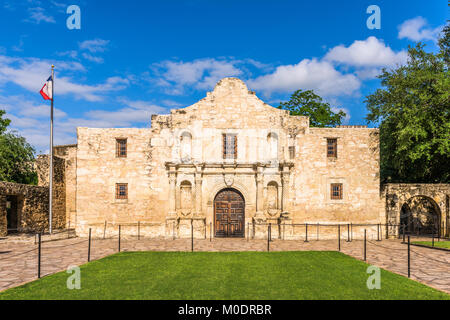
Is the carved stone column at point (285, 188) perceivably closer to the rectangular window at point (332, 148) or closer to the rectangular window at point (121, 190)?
the rectangular window at point (332, 148)

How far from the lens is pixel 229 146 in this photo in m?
19.6

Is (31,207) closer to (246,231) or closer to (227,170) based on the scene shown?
(227,170)

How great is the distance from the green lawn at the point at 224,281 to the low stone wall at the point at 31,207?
9748 mm

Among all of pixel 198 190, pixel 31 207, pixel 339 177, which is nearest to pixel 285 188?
pixel 339 177

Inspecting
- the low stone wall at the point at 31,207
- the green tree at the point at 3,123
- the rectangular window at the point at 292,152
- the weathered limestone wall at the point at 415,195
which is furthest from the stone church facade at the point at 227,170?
the green tree at the point at 3,123

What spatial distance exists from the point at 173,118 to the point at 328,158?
10265 millimetres

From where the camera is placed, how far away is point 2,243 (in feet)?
52.3

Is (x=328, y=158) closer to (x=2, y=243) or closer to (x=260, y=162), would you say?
(x=260, y=162)

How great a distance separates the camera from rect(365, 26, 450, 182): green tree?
1886 centimetres

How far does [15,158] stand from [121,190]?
473 inches

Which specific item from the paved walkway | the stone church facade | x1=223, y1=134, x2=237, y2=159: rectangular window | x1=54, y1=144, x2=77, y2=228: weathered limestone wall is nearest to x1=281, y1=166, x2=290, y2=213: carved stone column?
the stone church facade

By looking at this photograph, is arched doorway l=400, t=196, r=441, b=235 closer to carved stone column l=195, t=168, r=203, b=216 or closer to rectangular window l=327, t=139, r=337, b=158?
rectangular window l=327, t=139, r=337, b=158

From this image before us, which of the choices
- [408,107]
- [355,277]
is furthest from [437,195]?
[355,277]
